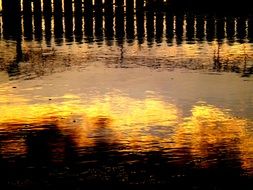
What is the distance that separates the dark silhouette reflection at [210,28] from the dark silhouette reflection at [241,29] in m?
0.90

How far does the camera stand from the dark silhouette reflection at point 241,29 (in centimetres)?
2085

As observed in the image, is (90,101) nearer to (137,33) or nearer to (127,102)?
(127,102)

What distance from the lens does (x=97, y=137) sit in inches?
355

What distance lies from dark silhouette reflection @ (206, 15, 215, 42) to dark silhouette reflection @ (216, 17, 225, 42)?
0.18 m

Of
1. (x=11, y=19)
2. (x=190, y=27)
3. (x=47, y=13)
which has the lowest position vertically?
(x=190, y=27)

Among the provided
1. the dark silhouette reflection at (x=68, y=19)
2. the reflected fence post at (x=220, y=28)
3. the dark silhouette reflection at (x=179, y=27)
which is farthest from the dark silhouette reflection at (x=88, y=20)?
the reflected fence post at (x=220, y=28)

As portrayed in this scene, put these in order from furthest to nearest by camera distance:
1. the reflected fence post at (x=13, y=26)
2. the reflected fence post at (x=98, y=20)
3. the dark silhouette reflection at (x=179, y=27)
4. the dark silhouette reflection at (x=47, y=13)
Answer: the dark silhouette reflection at (x=47, y=13) → the reflected fence post at (x=98, y=20) → the dark silhouette reflection at (x=179, y=27) → the reflected fence post at (x=13, y=26)

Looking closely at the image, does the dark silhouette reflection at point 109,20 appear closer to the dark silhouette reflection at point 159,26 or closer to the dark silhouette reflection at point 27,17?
the dark silhouette reflection at point 159,26

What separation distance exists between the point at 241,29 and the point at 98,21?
660cm

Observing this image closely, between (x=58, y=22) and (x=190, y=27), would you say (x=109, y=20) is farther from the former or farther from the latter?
(x=190, y=27)

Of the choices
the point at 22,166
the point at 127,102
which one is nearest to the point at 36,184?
the point at 22,166

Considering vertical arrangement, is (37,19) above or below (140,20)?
above

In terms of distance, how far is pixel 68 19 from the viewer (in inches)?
1055

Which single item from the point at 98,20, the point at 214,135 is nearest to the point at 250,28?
the point at 98,20
